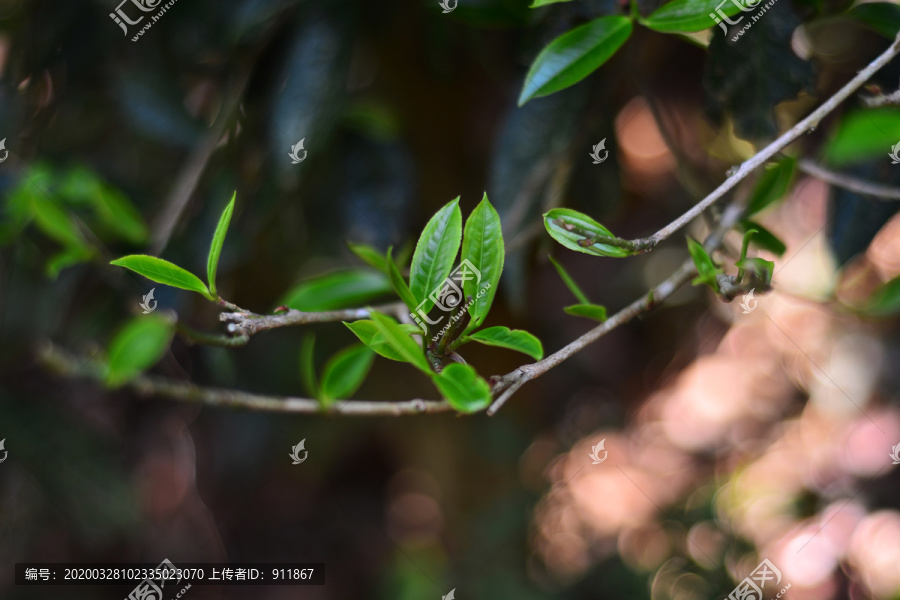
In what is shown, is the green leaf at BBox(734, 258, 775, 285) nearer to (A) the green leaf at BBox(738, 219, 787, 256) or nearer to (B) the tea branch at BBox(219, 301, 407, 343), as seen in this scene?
(A) the green leaf at BBox(738, 219, 787, 256)

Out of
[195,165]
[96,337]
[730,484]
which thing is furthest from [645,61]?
[96,337]

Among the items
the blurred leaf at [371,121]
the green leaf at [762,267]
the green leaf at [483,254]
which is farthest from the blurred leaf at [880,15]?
the blurred leaf at [371,121]

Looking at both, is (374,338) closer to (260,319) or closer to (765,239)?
(260,319)

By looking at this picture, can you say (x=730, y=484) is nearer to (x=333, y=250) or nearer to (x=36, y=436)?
(x=333, y=250)

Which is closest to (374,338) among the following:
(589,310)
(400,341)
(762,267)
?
(400,341)
